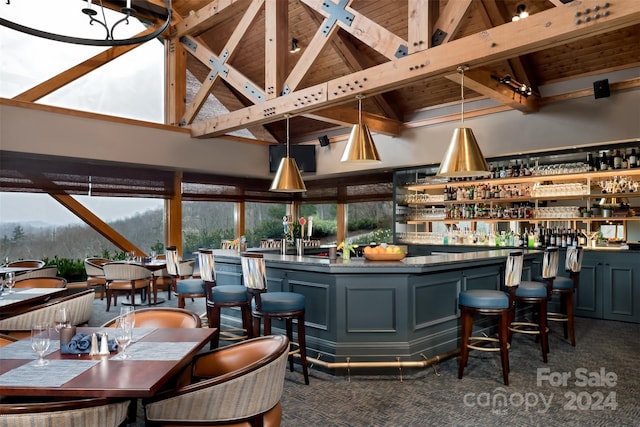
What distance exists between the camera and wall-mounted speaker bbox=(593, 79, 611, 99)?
5742 millimetres

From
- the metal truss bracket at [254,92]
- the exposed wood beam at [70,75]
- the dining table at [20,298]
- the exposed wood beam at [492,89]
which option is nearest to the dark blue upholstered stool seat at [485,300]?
the exposed wood beam at [492,89]

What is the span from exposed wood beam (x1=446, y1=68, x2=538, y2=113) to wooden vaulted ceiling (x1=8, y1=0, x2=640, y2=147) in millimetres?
16

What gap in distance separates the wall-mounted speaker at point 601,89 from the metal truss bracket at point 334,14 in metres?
3.30

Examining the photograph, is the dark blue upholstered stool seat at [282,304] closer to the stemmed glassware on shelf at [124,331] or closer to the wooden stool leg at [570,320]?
the stemmed glassware on shelf at [124,331]

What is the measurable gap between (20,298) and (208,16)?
5.72m

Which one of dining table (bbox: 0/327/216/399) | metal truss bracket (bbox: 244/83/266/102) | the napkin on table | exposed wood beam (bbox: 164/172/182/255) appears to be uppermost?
metal truss bracket (bbox: 244/83/266/102)

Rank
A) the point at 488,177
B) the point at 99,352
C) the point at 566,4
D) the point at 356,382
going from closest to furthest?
the point at 99,352 → the point at 566,4 → the point at 356,382 → the point at 488,177

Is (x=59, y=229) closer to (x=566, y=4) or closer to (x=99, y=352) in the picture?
(x=99, y=352)

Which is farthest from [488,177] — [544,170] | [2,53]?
[2,53]

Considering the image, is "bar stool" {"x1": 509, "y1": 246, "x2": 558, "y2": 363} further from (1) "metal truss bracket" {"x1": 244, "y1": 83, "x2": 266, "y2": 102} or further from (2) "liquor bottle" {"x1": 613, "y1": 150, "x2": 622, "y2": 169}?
(1) "metal truss bracket" {"x1": 244, "y1": 83, "x2": 266, "y2": 102}

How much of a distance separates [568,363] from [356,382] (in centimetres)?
210

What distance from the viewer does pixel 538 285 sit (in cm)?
461

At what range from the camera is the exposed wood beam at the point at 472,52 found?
3.33m

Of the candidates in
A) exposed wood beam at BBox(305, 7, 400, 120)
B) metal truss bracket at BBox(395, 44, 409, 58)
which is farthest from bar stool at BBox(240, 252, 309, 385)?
exposed wood beam at BBox(305, 7, 400, 120)
